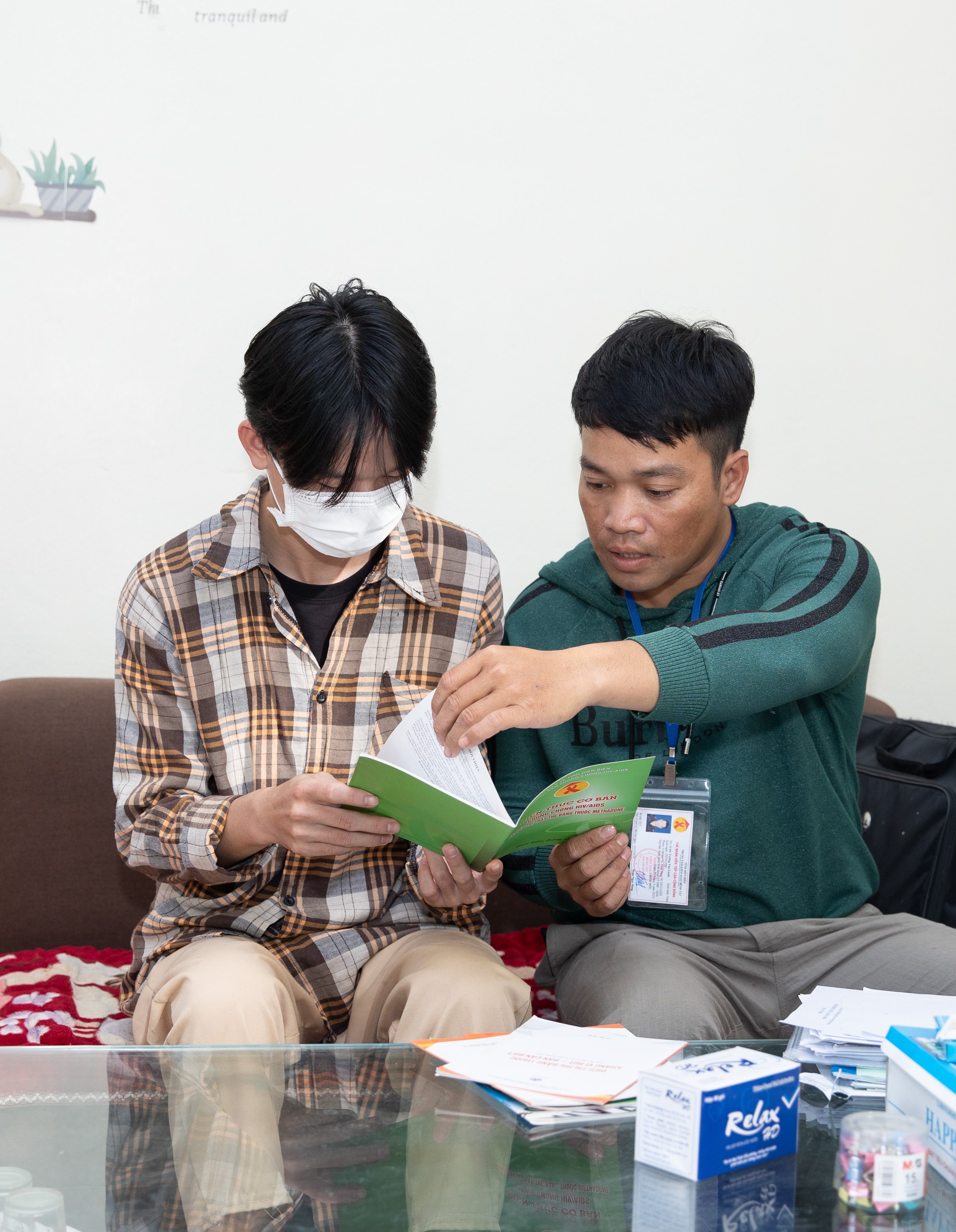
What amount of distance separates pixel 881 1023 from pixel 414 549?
2.93 ft

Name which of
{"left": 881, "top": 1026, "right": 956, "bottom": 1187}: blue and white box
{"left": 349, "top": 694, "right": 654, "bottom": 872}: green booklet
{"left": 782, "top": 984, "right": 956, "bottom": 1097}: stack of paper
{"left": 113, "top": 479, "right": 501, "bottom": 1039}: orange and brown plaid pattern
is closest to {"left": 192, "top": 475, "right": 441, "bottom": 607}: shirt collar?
{"left": 113, "top": 479, "right": 501, "bottom": 1039}: orange and brown plaid pattern

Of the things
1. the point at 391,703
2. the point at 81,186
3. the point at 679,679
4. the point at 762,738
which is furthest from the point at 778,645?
the point at 81,186

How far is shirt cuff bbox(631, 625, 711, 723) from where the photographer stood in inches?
53.4

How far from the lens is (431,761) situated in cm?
130

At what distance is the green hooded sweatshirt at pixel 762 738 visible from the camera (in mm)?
1531

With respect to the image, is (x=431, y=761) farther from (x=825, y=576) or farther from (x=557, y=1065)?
(x=825, y=576)

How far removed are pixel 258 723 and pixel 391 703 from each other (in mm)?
192

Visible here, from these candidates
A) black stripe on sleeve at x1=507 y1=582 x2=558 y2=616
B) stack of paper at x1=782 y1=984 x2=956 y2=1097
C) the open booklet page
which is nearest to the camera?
stack of paper at x1=782 y1=984 x2=956 y2=1097

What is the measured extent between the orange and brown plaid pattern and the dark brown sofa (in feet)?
1.90

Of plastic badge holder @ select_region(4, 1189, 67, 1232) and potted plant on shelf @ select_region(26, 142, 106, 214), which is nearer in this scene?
plastic badge holder @ select_region(4, 1189, 67, 1232)

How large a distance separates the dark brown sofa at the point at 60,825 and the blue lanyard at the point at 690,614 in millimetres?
1039

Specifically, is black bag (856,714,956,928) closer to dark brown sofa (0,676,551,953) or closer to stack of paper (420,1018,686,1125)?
stack of paper (420,1018,686,1125)

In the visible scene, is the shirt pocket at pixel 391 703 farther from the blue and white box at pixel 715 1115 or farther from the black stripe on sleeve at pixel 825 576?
the blue and white box at pixel 715 1115

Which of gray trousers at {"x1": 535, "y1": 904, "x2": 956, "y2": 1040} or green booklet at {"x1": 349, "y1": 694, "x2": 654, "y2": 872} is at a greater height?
green booklet at {"x1": 349, "y1": 694, "x2": 654, "y2": 872}
